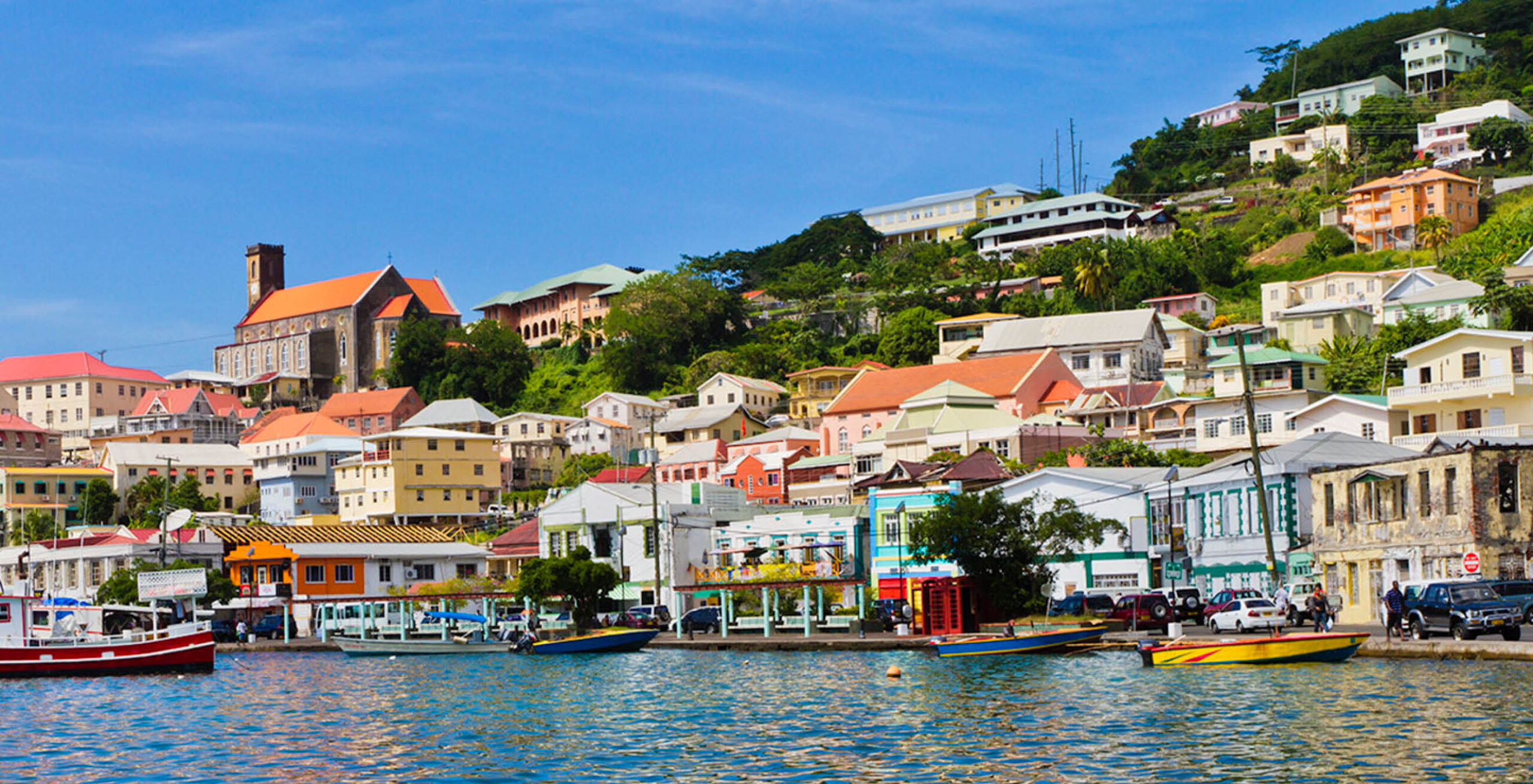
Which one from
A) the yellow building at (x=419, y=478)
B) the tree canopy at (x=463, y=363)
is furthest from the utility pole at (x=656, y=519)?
the tree canopy at (x=463, y=363)

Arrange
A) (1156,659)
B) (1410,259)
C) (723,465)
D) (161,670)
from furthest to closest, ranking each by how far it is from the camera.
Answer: (1410,259)
(723,465)
(161,670)
(1156,659)

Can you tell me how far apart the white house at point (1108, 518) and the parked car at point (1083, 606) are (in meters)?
3.36

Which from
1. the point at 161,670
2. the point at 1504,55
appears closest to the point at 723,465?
the point at 161,670

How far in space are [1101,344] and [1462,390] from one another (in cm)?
4249

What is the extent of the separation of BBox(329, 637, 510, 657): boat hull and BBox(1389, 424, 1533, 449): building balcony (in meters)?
41.8

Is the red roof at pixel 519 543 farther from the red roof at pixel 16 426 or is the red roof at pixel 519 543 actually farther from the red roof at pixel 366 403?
the red roof at pixel 16 426

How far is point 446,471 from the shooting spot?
128 metres

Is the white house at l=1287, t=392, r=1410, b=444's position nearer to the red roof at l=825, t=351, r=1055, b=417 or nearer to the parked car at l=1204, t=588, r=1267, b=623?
the red roof at l=825, t=351, r=1055, b=417

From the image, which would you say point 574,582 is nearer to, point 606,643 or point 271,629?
point 606,643

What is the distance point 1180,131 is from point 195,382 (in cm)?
11707

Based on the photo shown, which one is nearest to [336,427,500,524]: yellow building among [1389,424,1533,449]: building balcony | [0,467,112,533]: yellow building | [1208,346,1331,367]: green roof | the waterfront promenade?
[0,467,112,533]: yellow building

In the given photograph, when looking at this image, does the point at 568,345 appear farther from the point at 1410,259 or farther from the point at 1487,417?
the point at 1487,417

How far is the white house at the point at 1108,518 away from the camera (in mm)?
68938

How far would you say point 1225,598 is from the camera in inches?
2223
